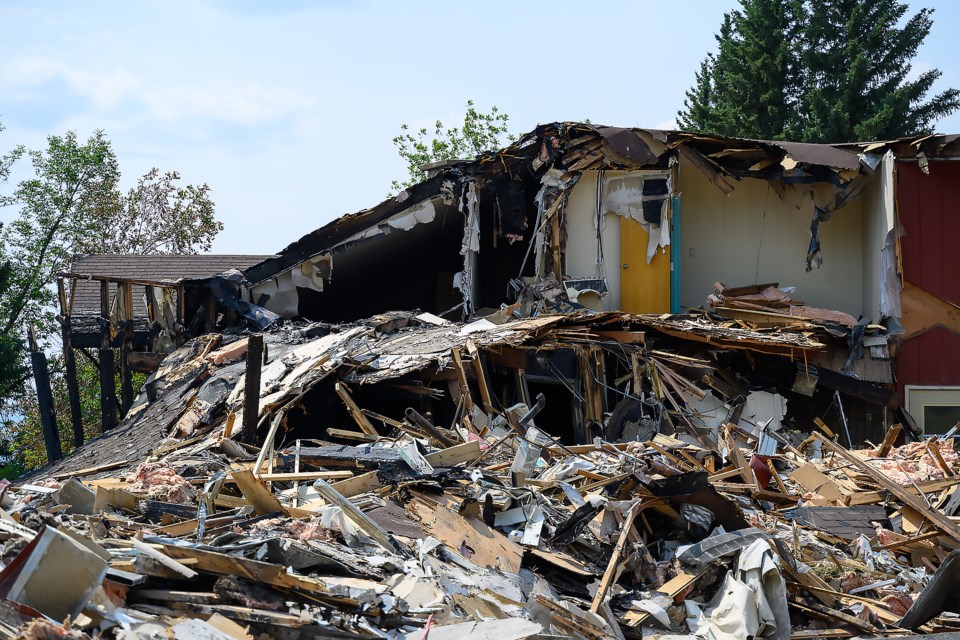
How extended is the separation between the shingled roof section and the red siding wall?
12.9m

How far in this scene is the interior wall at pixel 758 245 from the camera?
14922 mm

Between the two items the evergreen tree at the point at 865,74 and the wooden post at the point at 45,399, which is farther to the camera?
the evergreen tree at the point at 865,74

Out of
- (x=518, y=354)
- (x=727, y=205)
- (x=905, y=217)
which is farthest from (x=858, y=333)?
(x=518, y=354)

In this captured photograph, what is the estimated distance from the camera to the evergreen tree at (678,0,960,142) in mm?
27000

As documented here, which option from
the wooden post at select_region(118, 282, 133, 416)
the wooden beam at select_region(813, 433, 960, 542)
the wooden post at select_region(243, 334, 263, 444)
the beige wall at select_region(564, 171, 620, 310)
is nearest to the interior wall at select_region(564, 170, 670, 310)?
the beige wall at select_region(564, 171, 620, 310)

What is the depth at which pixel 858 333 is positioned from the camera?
1285cm

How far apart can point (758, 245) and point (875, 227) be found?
1768mm

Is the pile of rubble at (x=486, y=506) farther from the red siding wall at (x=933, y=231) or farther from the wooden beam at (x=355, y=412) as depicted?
the red siding wall at (x=933, y=231)

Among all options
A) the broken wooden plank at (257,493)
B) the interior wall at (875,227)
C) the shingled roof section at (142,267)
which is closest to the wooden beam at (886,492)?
the interior wall at (875,227)

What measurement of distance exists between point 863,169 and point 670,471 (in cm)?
754

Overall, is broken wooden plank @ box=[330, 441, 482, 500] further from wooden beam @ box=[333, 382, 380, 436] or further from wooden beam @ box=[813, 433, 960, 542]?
wooden beam @ box=[813, 433, 960, 542]

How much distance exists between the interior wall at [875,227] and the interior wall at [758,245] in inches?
8.7

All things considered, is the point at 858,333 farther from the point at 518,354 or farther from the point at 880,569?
the point at 880,569

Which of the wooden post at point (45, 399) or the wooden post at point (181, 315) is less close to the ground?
the wooden post at point (181, 315)
